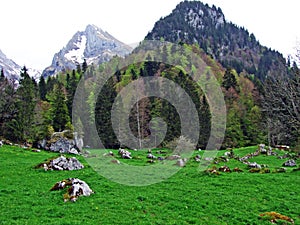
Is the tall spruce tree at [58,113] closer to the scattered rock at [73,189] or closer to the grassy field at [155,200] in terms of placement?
the grassy field at [155,200]

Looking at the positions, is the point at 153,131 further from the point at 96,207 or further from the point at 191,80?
the point at 96,207

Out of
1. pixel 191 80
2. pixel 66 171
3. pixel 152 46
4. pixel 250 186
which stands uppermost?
pixel 152 46

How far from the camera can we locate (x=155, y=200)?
20750 mm

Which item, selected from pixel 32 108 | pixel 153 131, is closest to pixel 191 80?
pixel 153 131

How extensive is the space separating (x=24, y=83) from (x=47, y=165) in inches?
1647

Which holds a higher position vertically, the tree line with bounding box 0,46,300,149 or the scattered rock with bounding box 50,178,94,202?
the tree line with bounding box 0,46,300,149

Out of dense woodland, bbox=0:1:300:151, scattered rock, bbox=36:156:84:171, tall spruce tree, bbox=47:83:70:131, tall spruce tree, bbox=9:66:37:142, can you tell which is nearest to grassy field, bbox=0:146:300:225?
scattered rock, bbox=36:156:84:171

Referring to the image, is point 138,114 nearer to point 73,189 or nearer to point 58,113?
point 58,113

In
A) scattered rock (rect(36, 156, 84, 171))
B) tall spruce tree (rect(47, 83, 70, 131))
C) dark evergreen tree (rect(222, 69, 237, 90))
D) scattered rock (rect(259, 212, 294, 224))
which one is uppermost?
dark evergreen tree (rect(222, 69, 237, 90))

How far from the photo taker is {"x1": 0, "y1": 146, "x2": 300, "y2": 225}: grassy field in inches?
675

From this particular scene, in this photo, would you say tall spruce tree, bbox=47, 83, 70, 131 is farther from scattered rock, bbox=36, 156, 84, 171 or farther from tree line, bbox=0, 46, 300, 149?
scattered rock, bbox=36, 156, 84, 171

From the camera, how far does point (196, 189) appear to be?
24.1 metres

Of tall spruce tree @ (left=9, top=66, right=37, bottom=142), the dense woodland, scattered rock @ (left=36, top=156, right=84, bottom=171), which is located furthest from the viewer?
the dense woodland

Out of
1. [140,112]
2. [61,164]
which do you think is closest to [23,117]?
[140,112]
